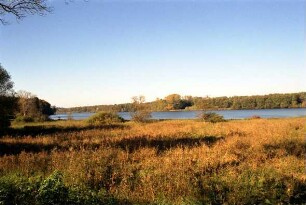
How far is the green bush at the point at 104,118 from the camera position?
43625mm

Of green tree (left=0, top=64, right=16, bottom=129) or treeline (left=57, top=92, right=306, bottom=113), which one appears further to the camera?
treeline (left=57, top=92, right=306, bottom=113)

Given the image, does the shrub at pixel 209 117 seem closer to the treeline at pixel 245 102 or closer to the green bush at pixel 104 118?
the green bush at pixel 104 118

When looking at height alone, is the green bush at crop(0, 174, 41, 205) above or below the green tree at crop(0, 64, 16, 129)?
below

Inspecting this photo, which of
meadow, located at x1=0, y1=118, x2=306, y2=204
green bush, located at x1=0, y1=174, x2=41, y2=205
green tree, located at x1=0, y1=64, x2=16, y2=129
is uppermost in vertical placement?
green tree, located at x1=0, y1=64, x2=16, y2=129

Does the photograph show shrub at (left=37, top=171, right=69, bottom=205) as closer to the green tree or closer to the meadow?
the meadow

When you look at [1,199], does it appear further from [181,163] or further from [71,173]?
[181,163]

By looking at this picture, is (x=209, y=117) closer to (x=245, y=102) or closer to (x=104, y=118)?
(x=104, y=118)

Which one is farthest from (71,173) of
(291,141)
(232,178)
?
(291,141)

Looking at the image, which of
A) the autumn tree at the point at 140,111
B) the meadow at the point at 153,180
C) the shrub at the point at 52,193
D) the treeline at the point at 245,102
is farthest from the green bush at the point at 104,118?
the treeline at the point at 245,102

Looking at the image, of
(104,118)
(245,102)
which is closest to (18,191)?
(104,118)

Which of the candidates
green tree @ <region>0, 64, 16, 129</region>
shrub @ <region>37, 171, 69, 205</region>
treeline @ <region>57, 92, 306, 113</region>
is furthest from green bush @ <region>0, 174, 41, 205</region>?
treeline @ <region>57, 92, 306, 113</region>

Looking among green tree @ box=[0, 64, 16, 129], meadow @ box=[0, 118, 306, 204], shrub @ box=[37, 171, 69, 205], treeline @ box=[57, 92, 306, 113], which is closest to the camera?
shrub @ box=[37, 171, 69, 205]

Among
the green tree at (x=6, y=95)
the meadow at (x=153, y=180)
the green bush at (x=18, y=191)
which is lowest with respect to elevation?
the meadow at (x=153, y=180)

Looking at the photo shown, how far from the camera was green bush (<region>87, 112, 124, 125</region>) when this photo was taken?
143ft
